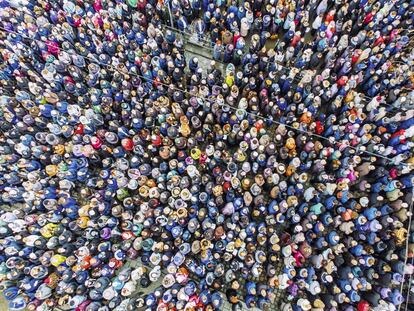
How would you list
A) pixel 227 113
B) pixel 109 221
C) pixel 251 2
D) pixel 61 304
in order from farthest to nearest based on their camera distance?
pixel 251 2, pixel 227 113, pixel 109 221, pixel 61 304

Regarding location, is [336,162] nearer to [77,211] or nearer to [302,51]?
[302,51]

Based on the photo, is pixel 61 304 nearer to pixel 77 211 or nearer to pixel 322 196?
pixel 77 211

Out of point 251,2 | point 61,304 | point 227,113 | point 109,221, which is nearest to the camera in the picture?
point 61,304

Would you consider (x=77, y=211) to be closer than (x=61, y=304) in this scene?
No

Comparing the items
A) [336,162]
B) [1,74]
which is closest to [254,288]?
[336,162]

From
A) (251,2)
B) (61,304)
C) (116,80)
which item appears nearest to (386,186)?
(251,2)

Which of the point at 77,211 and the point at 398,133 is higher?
the point at 398,133

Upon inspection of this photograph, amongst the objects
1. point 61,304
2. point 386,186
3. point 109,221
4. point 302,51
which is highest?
point 302,51
